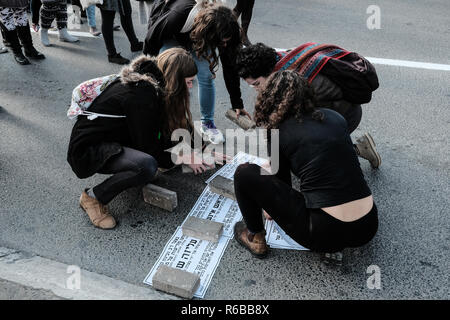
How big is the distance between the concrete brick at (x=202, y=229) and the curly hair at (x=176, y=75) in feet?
2.40

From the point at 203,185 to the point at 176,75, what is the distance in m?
0.93

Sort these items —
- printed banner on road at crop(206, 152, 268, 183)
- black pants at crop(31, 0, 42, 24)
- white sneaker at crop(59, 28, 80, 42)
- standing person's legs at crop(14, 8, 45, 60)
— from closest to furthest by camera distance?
printed banner on road at crop(206, 152, 268, 183), standing person's legs at crop(14, 8, 45, 60), white sneaker at crop(59, 28, 80, 42), black pants at crop(31, 0, 42, 24)

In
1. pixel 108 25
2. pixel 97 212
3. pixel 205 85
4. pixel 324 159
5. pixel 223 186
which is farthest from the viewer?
pixel 108 25

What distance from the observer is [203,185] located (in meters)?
3.17

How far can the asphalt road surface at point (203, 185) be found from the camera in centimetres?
240

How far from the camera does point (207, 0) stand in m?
3.04

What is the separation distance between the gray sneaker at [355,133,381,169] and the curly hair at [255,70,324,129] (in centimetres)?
118

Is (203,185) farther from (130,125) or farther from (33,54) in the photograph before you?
(33,54)

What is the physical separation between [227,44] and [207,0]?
0.37 m

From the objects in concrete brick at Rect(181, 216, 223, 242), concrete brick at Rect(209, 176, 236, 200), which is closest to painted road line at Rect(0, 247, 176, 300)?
concrete brick at Rect(181, 216, 223, 242)

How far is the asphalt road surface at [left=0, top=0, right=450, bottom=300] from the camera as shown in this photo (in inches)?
94.4

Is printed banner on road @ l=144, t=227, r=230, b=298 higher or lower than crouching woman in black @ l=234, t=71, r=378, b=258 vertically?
lower

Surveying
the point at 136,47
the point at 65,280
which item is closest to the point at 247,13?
the point at 136,47

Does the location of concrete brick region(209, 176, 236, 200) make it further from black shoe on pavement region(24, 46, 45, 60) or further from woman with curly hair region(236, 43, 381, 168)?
black shoe on pavement region(24, 46, 45, 60)
